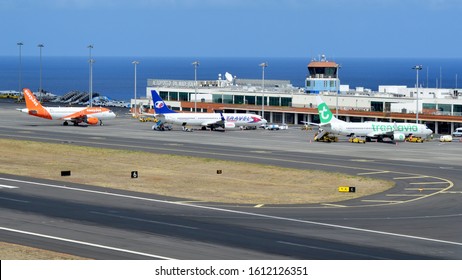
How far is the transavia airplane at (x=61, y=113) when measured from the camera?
162250 millimetres

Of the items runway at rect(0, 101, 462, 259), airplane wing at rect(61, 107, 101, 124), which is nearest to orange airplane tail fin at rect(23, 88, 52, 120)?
airplane wing at rect(61, 107, 101, 124)

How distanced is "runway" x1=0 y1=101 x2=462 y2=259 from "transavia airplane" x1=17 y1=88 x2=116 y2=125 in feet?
220

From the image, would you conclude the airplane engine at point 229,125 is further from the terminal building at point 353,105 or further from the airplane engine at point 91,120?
the airplane engine at point 91,120

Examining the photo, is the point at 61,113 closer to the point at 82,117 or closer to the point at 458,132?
the point at 82,117

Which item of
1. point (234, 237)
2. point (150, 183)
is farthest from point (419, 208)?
point (150, 183)

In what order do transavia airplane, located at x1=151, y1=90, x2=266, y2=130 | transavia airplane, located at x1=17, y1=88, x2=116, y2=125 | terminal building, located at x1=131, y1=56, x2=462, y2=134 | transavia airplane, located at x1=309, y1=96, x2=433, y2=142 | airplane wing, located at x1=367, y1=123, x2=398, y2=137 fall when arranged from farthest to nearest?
terminal building, located at x1=131, y1=56, x2=462, y2=134
transavia airplane, located at x1=17, y1=88, x2=116, y2=125
transavia airplane, located at x1=151, y1=90, x2=266, y2=130
airplane wing, located at x1=367, y1=123, x2=398, y2=137
transavia airplane, located at x1=309, y1=96, x2=433, y2=142

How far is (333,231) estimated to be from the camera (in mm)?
62469

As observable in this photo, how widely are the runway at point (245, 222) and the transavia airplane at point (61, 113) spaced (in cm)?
6701

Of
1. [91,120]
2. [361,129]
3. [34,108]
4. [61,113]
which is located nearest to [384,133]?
[361,129]

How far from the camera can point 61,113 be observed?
16400 cm

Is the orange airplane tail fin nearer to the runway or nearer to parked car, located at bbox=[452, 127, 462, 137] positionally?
parked car, located at bbox=[452, 127, 462, 137]

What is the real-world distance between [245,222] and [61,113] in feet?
339

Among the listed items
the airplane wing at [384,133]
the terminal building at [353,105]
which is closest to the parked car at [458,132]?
the terminal building at [353,105]

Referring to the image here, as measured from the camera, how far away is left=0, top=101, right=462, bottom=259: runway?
55.6 meters
